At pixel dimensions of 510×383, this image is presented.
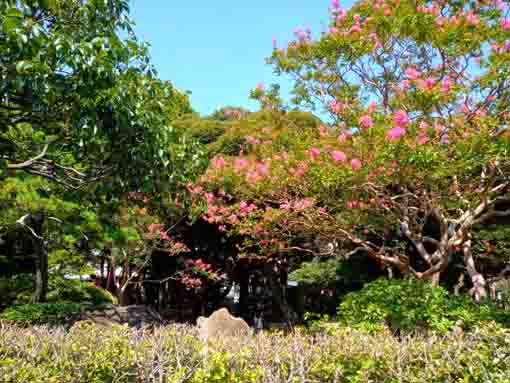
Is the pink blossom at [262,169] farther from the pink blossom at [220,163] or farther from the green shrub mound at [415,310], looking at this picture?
the green shrub mound at [415,310]

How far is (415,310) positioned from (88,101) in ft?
13.4

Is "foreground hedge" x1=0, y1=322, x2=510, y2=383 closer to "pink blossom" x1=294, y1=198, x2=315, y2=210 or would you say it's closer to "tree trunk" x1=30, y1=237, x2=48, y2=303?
"pink blossom" x1=294, y1=198, x2=315, y2=210

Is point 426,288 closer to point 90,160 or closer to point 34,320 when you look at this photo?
point 90,160

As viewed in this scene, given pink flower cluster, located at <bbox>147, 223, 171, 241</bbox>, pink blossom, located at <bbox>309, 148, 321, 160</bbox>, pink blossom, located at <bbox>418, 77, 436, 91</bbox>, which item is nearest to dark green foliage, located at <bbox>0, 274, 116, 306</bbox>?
pink flower cluster, located at <bbox>147, 223, 171, 241</bbox>

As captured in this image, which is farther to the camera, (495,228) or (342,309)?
(495,228)

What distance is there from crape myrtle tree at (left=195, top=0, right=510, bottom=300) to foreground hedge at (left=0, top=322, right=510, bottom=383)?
2405mm

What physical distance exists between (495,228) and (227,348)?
6752mm

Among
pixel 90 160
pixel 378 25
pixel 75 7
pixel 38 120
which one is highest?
pixel 378 25

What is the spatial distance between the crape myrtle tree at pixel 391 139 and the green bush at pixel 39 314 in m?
2.84

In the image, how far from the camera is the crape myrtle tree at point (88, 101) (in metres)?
2.93

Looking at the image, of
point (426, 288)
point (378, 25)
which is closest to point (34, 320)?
point (426, 288)

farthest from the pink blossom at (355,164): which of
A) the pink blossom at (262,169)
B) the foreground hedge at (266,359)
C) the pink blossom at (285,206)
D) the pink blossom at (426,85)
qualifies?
the foreground hedge at (266,359)

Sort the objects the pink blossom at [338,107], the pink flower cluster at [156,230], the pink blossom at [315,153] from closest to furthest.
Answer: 1. the pink blossom at [315,153]
2. the pink blossom at [338,107]
3. the pink flower cluster at [156,230]

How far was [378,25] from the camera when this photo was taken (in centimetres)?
639
